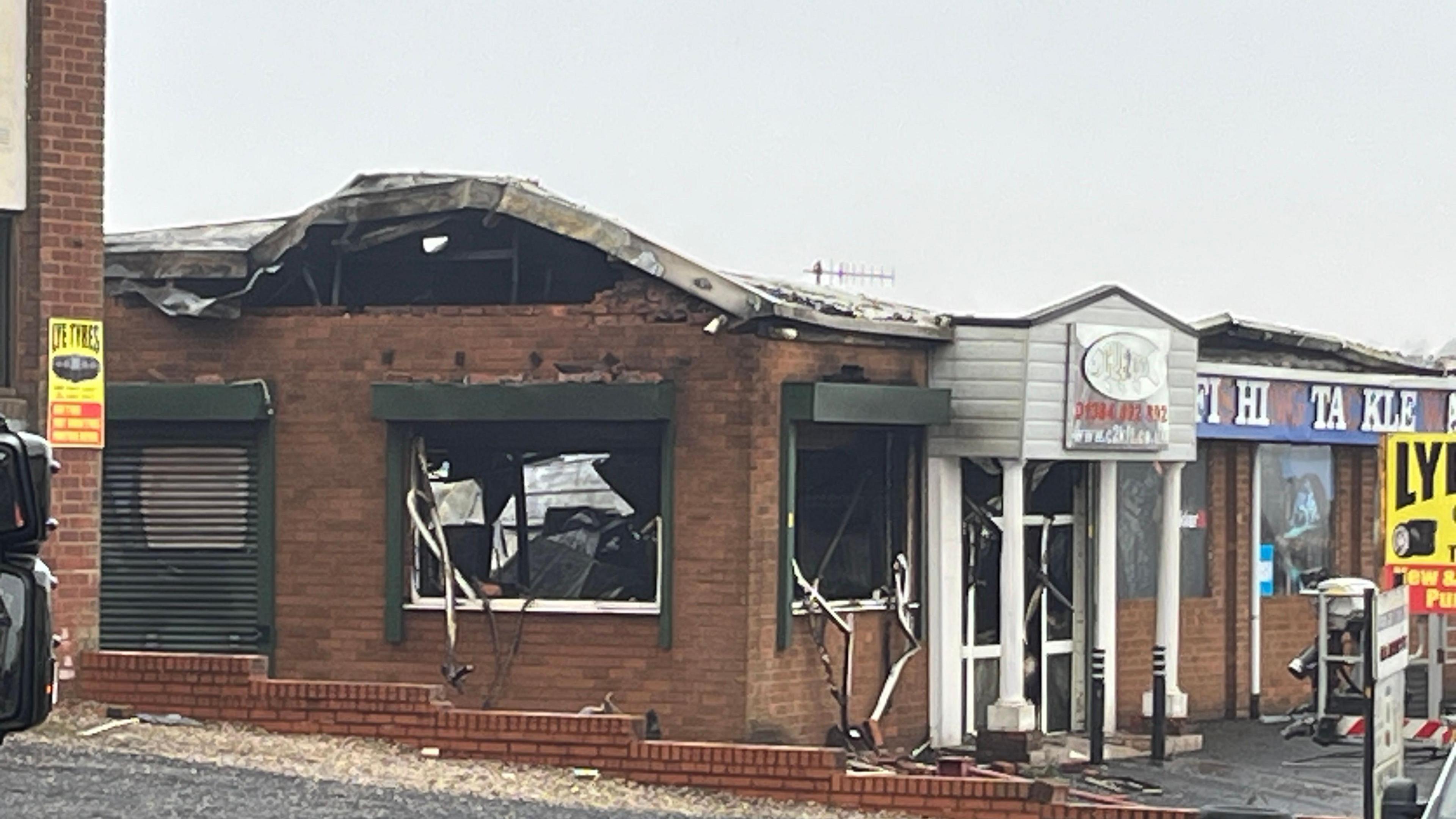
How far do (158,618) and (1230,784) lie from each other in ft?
29.5

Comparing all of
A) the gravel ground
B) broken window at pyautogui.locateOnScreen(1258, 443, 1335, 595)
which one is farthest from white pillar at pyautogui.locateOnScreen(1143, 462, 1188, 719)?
the gravel ground

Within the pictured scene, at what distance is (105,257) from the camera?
21859 millimetres

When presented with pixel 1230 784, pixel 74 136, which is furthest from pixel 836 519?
pixel 74 136

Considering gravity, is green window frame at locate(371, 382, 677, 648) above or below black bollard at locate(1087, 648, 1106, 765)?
above

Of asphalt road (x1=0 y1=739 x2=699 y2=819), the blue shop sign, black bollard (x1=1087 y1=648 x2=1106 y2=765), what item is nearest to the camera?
asphalt road (x1=0 y1=739 x2=699 y2=819)

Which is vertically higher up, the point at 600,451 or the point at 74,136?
the point at 74,136

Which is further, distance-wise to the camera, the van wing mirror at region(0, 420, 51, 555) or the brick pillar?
the brick pillar

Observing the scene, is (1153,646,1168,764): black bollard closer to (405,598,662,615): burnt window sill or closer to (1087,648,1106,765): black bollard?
(1087,648,1106,765): black bollard

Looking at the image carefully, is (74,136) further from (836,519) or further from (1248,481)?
(1248,481)

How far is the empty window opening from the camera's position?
838 inches

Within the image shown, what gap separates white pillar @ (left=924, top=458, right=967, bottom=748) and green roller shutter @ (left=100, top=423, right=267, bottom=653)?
567cm

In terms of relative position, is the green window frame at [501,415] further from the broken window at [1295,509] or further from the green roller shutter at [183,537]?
the broken window at [1295,509]

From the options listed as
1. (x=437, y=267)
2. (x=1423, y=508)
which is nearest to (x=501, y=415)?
(x=437, y=267)

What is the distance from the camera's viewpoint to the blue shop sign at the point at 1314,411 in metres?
25.9
